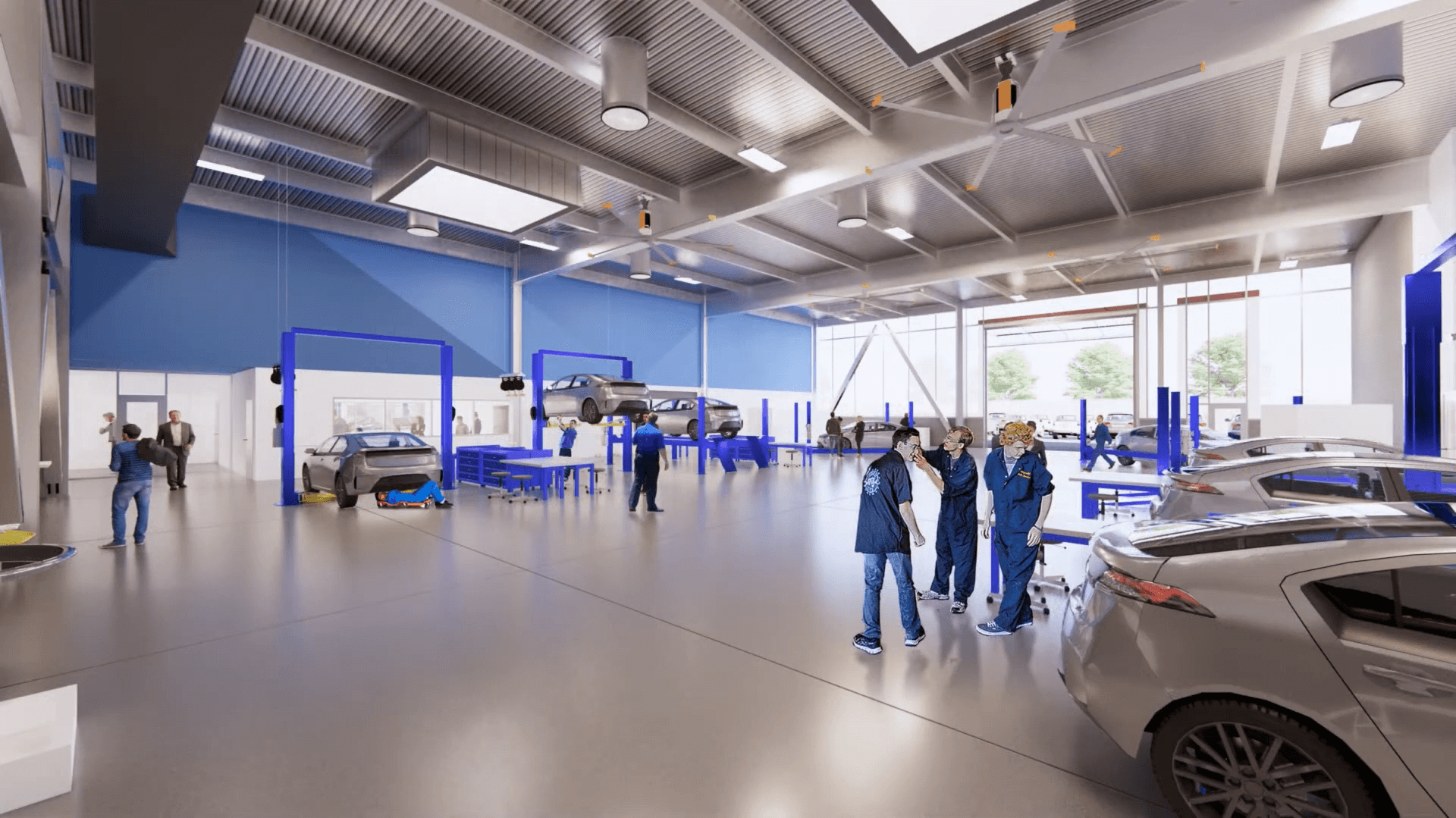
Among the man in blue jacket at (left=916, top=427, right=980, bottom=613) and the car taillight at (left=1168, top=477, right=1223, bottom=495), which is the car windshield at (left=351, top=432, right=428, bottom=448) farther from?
the car taillight at (left=1168, top=477, right=1223, bottom=495)

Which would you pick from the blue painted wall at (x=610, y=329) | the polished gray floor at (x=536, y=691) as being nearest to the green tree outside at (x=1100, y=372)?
the blue painted wall at (x=610, y=329)

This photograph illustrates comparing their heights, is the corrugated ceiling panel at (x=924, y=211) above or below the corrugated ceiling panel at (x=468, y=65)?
below

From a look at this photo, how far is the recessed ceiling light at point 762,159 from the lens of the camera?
9.91 meters

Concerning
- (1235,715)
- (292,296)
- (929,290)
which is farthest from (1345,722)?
(929,290)

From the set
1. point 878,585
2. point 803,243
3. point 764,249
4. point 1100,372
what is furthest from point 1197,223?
point 1100,372

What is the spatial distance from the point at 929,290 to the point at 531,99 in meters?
17.0

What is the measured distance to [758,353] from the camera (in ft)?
85.5

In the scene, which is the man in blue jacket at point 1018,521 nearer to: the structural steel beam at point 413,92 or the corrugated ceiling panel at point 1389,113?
the corrugated ceiling panel at point 1389,113

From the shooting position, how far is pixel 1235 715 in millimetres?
2033

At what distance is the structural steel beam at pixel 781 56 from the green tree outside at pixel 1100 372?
1317 inches

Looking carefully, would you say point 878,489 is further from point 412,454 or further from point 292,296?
point 292,296

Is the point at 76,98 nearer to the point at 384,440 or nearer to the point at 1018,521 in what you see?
the point at 384,440

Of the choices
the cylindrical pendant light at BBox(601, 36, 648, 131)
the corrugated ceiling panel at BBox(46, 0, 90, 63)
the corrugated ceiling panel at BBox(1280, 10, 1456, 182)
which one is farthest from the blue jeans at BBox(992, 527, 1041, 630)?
the corrugated ceiling panel at BBox(46, 0, 90, 63)

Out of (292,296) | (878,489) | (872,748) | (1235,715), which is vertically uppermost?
(292,296)
